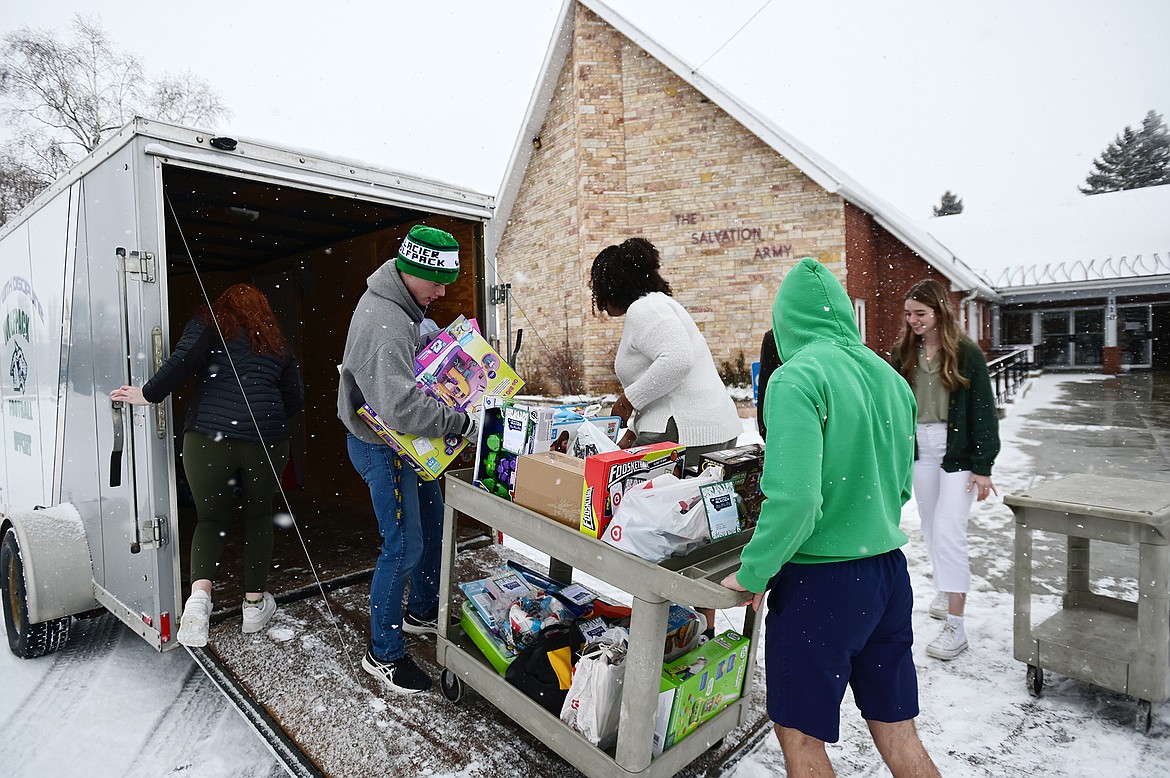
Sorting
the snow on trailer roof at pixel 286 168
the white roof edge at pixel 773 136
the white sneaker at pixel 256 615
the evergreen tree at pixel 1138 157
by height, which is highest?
the evergreen tree at pixel 1138 157

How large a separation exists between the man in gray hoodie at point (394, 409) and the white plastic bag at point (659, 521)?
3.47 feet

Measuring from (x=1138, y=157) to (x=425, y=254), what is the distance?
6138 centimetres

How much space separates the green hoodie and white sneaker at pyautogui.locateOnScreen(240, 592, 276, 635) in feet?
8.85

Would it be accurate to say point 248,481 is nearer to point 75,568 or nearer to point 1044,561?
point 75,568

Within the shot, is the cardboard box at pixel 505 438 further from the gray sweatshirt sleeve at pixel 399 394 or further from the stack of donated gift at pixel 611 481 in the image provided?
the gray sweatshirt sleeve at pixel 399 394

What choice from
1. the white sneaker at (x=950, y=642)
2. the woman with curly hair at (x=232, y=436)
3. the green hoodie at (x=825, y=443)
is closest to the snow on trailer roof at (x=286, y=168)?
the woman with curly hair at (x=232, y=436)

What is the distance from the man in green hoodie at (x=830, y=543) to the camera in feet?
5.43

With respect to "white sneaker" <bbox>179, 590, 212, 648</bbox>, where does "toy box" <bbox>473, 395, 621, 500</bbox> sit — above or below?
above

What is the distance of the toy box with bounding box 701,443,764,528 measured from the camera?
84.1 inches

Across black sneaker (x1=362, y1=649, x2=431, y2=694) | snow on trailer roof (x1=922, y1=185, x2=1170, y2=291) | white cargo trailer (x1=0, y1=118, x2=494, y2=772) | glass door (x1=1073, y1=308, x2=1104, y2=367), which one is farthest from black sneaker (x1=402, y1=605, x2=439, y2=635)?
glass door (x1=1073, y1=308, x2=1104, y2=367)

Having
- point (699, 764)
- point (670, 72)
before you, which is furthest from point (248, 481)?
point (670, 72)

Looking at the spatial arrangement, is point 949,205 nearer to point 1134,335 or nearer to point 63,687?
point 1134,335

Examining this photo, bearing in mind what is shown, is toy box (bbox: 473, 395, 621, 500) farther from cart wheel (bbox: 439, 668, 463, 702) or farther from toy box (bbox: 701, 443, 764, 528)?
cart wheel (bbox: 439, 668, 463, 702)

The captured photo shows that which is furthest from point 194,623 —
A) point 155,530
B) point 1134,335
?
point 1134,335
